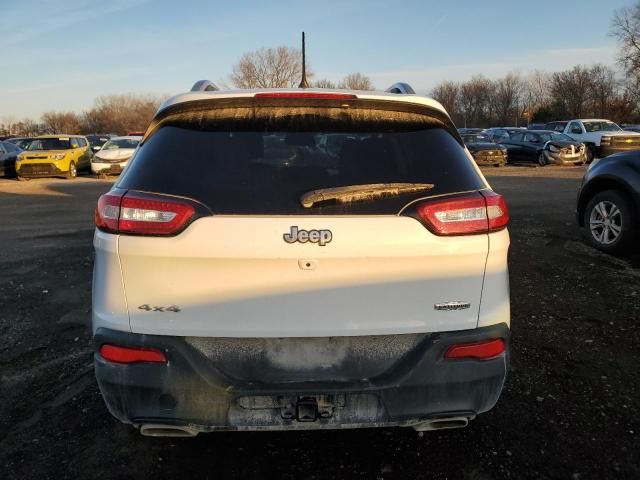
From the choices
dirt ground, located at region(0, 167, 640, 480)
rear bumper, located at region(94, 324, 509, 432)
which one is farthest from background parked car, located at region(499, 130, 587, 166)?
rear bumper, located at region(94, 324, 509, 432)

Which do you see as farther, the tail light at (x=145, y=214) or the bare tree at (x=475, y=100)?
the bare tree at (x=475, y=100)

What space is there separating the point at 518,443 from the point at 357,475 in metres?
0.90

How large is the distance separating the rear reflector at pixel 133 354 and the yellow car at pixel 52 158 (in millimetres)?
20031

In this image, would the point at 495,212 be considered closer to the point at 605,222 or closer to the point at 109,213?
the point at 109,213

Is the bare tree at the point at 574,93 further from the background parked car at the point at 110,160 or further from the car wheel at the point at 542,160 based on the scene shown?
the background parked car at the point at 110,160

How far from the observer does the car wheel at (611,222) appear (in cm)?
606

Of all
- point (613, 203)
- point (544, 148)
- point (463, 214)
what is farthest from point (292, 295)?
point (544, 148)

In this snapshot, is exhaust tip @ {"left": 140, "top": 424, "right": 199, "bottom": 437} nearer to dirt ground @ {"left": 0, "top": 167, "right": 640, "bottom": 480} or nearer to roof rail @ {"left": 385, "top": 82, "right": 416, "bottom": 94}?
dirt ground @ {"left": 0, "top": 167, "right": 640, "bottom": 480}

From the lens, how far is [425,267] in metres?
2.17

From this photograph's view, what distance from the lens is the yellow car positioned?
19672mm

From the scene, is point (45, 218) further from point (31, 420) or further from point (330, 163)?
point (330, 163)

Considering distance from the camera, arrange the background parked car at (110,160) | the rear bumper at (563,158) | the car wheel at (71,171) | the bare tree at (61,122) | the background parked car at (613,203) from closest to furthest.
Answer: the background parked car at (613,203), the background parked car at (110,160), the car wheel at (71,171), the rear bumper at (563,158), the bare tree at (61,122)

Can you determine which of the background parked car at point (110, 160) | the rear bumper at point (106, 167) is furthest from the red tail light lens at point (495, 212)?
the rear bumper at point (106, 167)

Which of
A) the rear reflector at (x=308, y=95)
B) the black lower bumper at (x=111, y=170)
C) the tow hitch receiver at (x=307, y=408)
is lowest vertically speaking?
the black lower bumper at (x=111, y=170)
